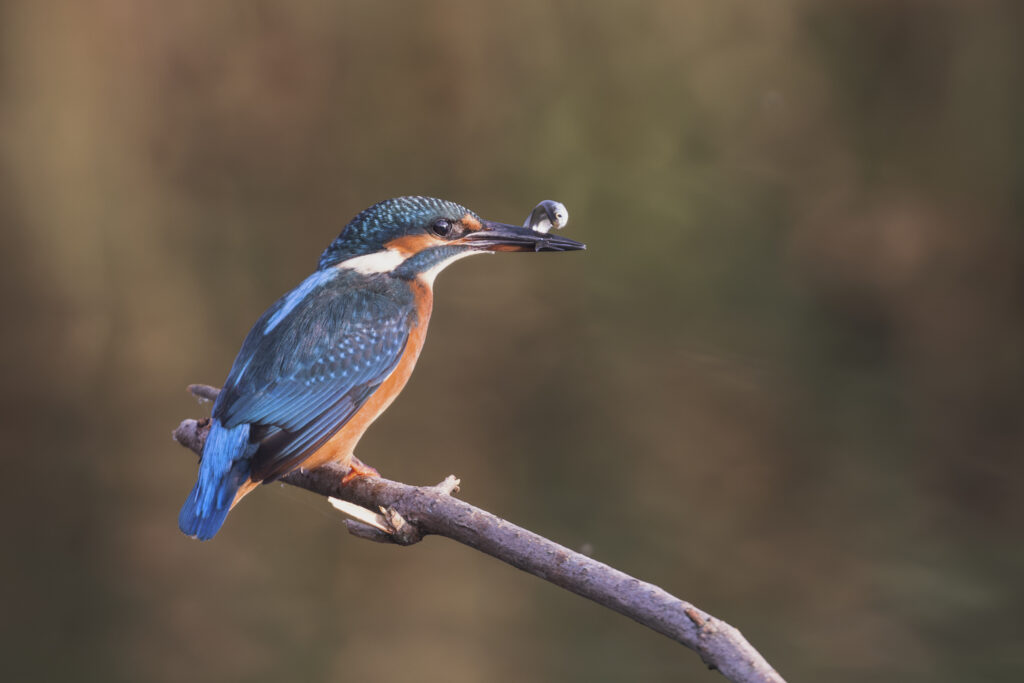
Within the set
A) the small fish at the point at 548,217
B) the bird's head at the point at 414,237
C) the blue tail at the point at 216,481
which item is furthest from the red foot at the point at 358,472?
the small fish at the point at 548,217

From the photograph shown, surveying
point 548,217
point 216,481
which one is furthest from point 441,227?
point 216,481

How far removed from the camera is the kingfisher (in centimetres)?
139

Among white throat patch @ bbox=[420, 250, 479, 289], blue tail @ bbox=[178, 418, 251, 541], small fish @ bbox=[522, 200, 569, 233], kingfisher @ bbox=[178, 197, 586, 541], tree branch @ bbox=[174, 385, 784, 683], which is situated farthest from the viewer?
white throat patch @ bbox=[420, 250, 479, 289]

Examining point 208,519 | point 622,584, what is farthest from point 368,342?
point 622,584

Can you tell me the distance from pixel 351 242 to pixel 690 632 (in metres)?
0.94

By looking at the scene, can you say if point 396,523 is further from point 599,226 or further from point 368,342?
point 599,226

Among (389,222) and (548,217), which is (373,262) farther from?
(548,217)

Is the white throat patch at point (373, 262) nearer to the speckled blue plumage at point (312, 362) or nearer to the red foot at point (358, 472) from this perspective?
the speckled blue plumage at point (312, 362)

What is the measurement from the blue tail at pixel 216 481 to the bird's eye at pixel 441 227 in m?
0.49

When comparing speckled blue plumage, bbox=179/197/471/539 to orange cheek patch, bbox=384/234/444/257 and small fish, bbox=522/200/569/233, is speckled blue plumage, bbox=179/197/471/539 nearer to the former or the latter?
orange cheek patch, bbox=384/234/444/257

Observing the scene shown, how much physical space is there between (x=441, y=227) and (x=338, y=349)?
0.29 metres

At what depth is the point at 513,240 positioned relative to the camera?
1648mm

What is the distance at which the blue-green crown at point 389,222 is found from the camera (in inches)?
65.9

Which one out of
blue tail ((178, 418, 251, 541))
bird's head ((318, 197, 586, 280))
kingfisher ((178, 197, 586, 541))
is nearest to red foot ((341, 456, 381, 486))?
kingfisher ((178, 197, 586, 541))
